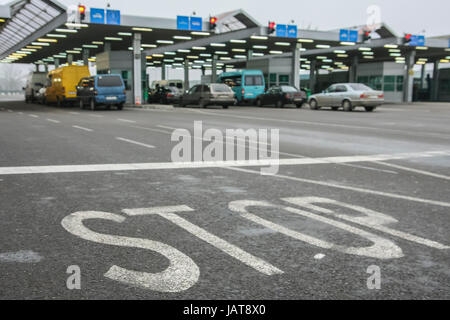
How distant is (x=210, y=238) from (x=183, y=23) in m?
31.4

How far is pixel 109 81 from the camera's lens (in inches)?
1058

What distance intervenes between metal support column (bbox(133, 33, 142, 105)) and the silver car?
13.9 m

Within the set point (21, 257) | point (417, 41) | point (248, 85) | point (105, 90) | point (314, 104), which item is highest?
point (417, 41)

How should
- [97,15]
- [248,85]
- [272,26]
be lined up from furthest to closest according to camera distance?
[248,85] < [272,26] < [97,15]

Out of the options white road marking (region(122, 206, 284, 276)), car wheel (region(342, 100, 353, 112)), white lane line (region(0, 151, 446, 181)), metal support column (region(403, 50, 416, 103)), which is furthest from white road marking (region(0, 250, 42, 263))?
metal support column (region(403, 50, 416, 103))

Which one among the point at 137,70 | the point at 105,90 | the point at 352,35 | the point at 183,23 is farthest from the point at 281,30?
the point at 105,90

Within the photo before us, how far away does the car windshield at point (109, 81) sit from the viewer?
2672 cm

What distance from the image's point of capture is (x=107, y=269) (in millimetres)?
3223

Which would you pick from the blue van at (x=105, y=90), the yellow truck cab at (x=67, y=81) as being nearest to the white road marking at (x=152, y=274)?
the blue van at (x=105, y=90)

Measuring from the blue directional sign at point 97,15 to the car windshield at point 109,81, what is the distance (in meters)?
5.77

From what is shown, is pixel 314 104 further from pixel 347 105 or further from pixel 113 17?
pixel 113 17

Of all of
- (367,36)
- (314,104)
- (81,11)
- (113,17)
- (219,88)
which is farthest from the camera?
(367,36)
